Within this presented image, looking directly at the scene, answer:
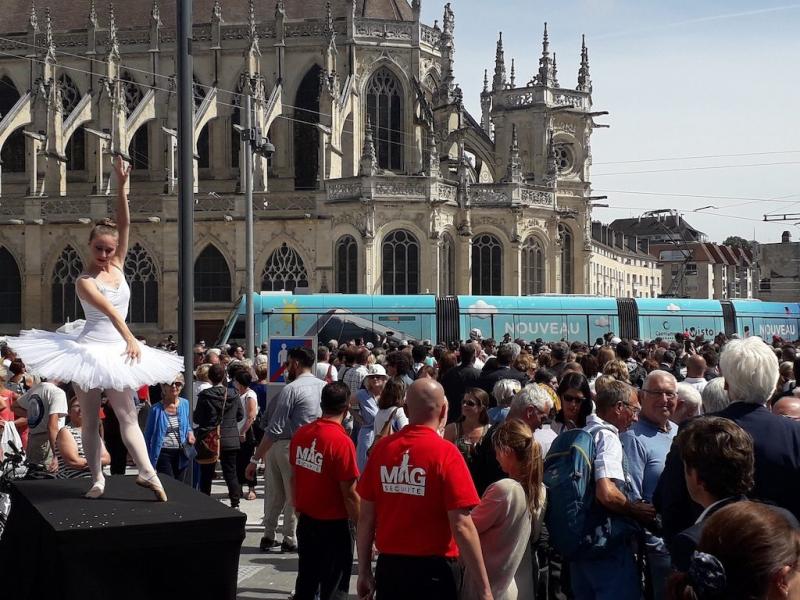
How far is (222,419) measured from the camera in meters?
11.1

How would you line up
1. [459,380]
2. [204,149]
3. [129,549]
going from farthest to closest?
1. [204,149]
2. [459,380]
3. [129,549]

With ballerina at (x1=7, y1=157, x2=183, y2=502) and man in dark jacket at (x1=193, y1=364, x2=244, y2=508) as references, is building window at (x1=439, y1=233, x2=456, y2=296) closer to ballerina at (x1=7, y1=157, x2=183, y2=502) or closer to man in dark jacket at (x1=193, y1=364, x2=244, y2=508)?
man in dark jacket at (x1=193, y1=364, x2=244, y2=508)

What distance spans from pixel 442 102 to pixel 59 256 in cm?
1611

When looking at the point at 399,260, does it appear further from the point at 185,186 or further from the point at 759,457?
the point at 759,457

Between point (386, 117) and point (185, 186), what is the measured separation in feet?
115

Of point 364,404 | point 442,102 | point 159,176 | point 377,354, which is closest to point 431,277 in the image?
point 442,102

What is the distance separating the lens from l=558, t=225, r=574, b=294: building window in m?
→ 41.9

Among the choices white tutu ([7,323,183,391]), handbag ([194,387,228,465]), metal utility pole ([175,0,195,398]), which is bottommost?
handbag ([194,387,228,465])

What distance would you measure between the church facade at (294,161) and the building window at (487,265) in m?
0.06

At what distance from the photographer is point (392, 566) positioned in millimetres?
5023

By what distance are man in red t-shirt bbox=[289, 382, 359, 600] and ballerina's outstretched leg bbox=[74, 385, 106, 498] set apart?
148 centimetres

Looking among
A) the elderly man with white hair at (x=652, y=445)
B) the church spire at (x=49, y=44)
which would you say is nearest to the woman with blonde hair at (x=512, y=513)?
the elderly man with white hair at (x=652, y=445)

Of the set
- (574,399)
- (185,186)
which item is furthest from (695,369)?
(185,186)

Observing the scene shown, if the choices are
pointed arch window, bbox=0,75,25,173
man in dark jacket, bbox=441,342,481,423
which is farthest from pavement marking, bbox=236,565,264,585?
pointed arch window, bbox=0,75,25,173
